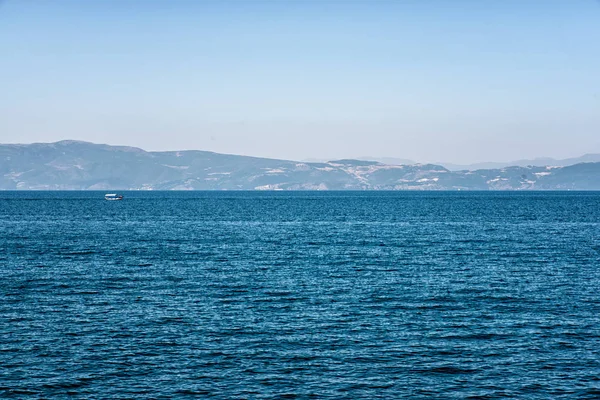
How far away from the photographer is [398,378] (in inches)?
1284

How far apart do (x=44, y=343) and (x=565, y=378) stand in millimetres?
27004

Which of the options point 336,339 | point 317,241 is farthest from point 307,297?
point 317,241

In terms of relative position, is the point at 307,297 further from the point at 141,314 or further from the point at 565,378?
the point at 565,378

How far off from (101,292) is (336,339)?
22.2m

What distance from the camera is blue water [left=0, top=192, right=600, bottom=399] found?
32.1 meters

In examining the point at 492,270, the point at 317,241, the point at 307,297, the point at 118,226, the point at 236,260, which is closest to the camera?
the point at 307,297

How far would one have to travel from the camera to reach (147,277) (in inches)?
2402

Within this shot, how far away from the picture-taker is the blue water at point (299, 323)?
105ft

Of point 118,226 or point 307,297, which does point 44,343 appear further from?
point 118,226

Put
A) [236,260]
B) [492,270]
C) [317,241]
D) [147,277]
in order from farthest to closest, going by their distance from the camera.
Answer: [317,241] < [236,260] < [492,270] < [147,277]

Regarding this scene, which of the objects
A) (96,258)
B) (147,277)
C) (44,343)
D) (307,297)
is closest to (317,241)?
(96,258)

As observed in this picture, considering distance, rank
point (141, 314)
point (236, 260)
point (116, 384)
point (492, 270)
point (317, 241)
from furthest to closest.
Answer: point (317, 241)
point (236, 260)
point (492, 270)
point (141, 314)
point (116, 384)

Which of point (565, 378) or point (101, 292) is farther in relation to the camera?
point (101, 292)

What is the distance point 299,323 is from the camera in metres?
42.8
